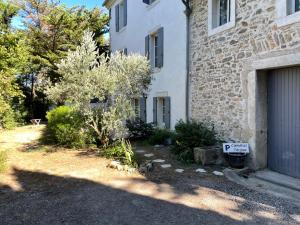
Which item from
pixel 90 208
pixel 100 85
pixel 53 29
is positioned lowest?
pixel 90 208

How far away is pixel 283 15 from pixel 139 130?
21.7ft

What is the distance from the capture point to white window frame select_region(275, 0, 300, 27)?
565 centimetres

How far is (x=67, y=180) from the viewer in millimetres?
6141

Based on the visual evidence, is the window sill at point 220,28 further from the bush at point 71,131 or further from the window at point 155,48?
the bush at point 71,131

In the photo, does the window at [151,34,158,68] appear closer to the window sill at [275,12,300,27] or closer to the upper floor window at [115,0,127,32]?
the upper floor window at [115,0,127,32]

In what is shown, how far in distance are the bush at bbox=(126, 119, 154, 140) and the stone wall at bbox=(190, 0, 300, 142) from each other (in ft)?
7.66

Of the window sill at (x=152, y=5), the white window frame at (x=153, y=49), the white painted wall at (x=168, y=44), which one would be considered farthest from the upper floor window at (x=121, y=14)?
the white window frame at (x=153, y=49)

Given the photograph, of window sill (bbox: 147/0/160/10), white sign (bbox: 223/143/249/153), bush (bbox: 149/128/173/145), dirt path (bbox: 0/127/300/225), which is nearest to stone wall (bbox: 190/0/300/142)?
white sign (bbox: 223/143/249/153)

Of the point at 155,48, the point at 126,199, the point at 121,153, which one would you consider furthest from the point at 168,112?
the point at 126,199

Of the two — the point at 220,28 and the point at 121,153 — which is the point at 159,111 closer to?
the point at 121,153

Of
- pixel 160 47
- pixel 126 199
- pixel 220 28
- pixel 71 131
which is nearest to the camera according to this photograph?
pixel 126 199

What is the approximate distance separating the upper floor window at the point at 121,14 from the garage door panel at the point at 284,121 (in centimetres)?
1055

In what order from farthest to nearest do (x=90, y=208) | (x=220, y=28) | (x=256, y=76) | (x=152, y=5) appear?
(x=152, y=5) → (x=220, y=28) → (x=256, y=76) → (x=90, y=208)

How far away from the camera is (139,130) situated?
1118 centimetres
